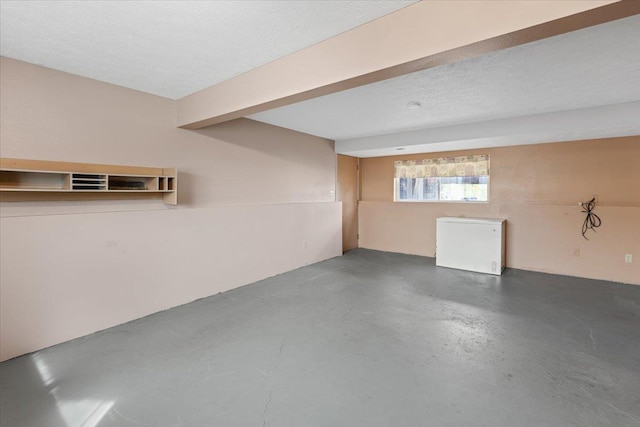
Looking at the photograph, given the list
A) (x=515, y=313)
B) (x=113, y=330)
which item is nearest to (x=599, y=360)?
(x=515, y=313)

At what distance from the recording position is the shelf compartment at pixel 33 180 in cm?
228

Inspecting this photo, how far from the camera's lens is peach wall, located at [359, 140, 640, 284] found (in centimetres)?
407

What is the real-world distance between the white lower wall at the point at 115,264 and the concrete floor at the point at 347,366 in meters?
0.18

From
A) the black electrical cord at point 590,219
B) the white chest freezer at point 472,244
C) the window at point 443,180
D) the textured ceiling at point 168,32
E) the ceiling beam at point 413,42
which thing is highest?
the textured ceiling at point 168,32

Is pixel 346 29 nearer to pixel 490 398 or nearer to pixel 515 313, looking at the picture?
pixel 490 398

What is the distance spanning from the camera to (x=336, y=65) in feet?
6.46

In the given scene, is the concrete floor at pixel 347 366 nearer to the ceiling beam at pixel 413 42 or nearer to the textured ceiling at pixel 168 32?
the ceiling beam at pixel 413 42

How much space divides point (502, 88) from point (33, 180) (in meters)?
4.28

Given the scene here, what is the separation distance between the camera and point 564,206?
444cm

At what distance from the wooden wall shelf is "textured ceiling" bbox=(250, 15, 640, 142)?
163 centimetres

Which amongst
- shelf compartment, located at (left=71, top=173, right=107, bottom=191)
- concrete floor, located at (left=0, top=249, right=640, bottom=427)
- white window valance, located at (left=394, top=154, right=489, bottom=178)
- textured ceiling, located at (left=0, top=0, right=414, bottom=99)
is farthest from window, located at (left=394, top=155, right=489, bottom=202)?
shelf compartment, located at (left=71, top=173, right=107, bottom=191)

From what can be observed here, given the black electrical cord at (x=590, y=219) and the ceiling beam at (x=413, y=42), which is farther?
the black electrical cord at (x=590, y=219)

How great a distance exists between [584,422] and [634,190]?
412 centimetres

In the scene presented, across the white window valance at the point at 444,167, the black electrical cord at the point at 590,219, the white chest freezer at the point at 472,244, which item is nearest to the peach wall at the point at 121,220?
the white chest freezer at the point at 472,244
